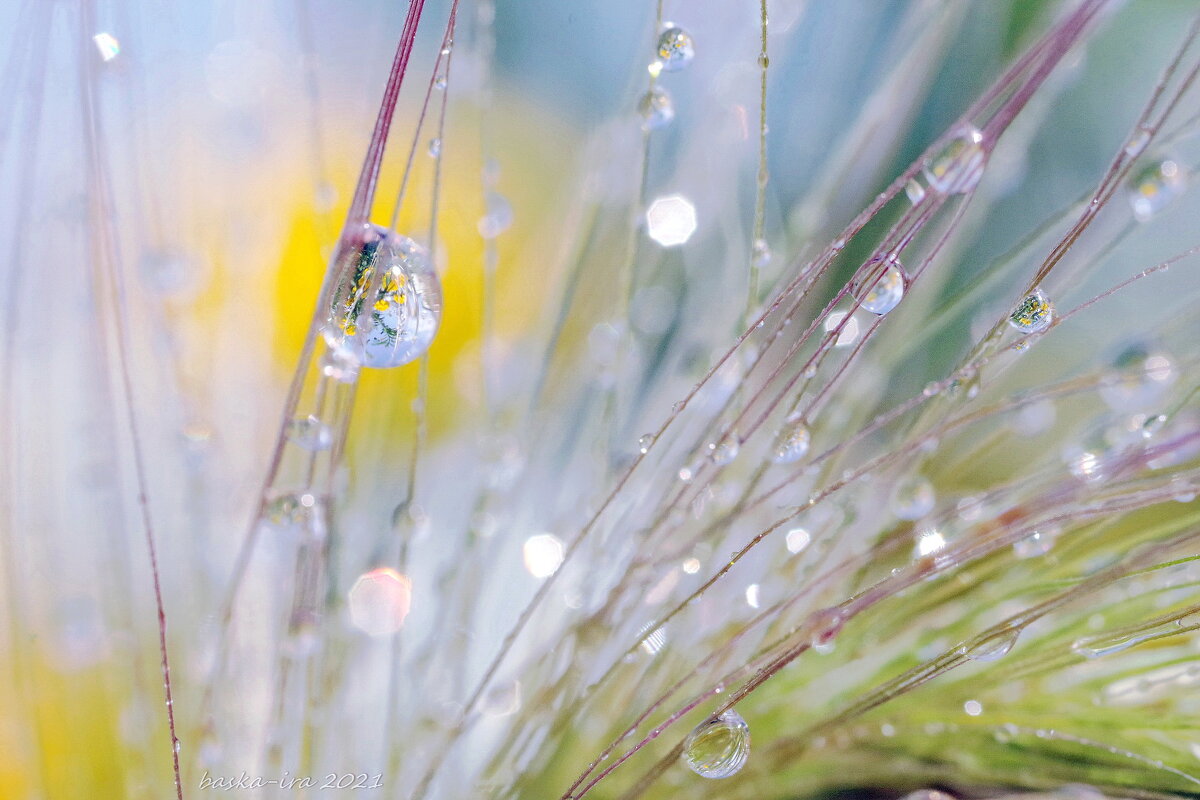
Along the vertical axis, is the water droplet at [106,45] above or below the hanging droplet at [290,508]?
above

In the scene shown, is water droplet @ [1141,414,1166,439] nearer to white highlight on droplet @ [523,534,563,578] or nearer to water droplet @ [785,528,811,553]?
water droplet @ [785,528,811,553]

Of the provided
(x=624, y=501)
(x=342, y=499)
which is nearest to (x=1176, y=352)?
(x=624, y=501)

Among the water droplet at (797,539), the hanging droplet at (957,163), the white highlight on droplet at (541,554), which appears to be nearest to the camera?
the hanging droplet at (957,163)

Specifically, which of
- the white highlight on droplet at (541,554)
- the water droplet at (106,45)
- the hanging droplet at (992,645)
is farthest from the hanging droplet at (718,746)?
the water droplet at (106,45)

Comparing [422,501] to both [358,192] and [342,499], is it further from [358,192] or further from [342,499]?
[358,192]

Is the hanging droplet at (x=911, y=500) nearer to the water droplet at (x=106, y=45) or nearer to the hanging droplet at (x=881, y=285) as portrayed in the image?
the hanging droplet at (x=881, y=285)
